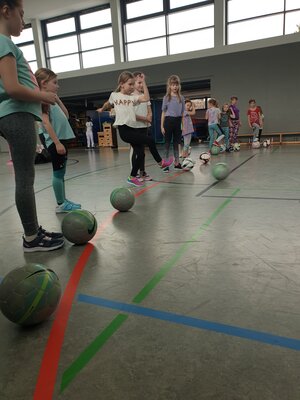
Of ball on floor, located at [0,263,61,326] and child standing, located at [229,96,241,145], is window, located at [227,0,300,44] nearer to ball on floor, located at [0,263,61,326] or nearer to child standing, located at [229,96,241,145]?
child standing, located at [229,96,241,145]

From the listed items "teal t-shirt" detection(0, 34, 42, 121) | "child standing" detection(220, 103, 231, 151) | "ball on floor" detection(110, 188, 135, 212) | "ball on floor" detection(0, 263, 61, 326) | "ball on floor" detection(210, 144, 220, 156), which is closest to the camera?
"ball on floor" detection(0, 263, 61, 326)

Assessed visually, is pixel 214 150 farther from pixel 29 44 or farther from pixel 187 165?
pixel 29 44

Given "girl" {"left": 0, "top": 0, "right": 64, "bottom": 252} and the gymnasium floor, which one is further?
"girl" {"left": 0, "top": 0, "right": 64, "bottom": 252}

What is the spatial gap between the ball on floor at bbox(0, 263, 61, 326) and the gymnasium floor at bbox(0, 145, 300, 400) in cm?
7

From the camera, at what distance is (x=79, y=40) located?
16.3 metres

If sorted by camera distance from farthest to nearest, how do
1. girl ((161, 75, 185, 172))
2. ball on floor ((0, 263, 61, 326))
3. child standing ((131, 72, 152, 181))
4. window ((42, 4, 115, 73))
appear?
window ((42, 4, 115, 73)), girl ((161, 75, 185, 172)), child standing ((131, 72, 152, 181)), ball on floor ((0, 263, 61, 326))

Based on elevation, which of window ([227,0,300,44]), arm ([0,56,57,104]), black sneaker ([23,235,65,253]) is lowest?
black sneaker ([23,235,65,253])

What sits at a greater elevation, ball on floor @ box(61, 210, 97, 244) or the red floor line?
ball on floor @ box(61, 210, 97, 244)

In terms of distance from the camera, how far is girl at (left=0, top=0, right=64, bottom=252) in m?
2.00

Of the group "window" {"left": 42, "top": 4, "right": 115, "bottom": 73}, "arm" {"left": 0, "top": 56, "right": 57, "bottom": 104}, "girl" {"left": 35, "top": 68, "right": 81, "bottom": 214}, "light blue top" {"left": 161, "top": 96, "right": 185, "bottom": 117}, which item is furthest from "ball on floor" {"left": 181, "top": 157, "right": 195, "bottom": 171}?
"window" {"left": 42, "top": 4, "right": 115, "bottom": 73}

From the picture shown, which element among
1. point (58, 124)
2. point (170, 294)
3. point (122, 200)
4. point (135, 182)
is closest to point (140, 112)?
point (135, 182)

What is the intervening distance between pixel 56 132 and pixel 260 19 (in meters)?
12.6

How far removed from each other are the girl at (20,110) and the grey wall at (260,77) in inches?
496

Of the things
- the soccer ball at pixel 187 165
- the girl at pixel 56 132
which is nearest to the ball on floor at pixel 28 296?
the girl at pixel 56 132
